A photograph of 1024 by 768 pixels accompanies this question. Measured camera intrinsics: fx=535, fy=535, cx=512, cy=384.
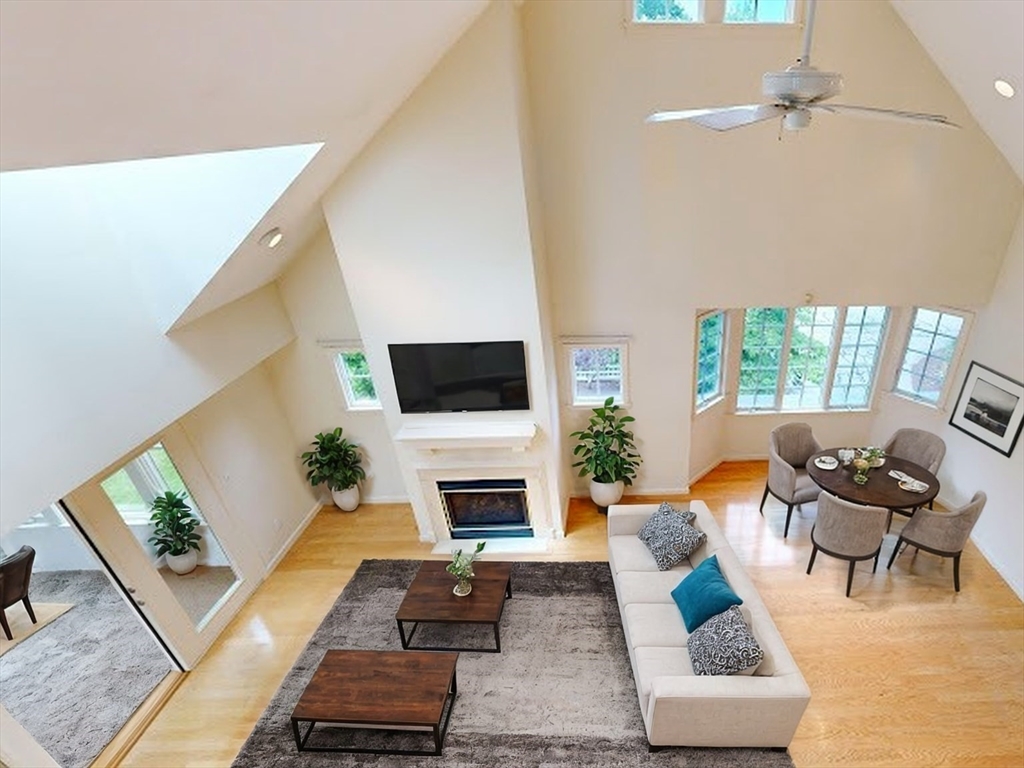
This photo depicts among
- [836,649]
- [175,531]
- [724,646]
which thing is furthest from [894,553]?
[175,531]

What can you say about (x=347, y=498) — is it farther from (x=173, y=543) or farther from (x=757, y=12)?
(x=757, y=12)

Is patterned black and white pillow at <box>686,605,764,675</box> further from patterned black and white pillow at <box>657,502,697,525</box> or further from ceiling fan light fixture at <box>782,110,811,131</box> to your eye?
ceiling fan light fixture at <box>782,110,811,131</box>

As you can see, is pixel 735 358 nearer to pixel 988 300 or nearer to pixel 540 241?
pixel 988 300

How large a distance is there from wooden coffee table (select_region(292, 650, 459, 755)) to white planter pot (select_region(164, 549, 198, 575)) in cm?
180

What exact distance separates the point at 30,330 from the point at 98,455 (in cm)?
87

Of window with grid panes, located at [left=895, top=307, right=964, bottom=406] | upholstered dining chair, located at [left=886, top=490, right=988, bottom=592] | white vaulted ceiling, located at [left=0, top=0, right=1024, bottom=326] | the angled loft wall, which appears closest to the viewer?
white vaulted ceiling, located at [left=0, top=0, right=1024, bottom=326]

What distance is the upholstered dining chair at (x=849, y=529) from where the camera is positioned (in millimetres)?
4488

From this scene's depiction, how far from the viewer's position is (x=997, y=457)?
499cm

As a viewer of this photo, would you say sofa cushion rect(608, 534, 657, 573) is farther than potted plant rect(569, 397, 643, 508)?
No

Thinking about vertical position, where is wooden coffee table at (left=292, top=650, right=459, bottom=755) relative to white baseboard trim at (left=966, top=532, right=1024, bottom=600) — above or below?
above

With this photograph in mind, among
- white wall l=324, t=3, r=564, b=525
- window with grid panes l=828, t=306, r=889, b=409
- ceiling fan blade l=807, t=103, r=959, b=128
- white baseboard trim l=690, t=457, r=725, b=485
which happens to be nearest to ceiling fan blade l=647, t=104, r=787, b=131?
ceiling fan blade l=807, t=103, r=959, b=128

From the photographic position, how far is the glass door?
161 inches

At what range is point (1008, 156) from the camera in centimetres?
441

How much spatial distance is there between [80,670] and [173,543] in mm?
→ 1286
